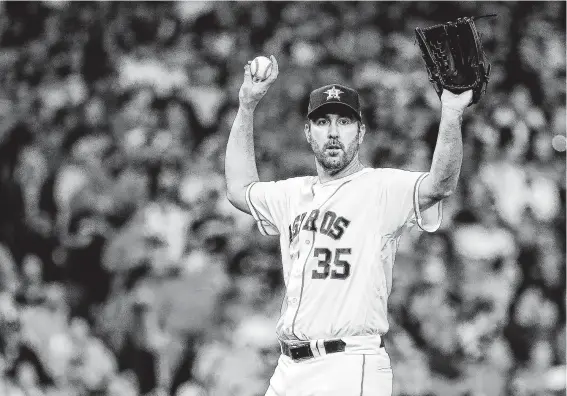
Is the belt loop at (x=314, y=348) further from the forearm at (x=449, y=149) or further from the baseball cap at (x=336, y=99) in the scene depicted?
the baseball cap at (x=336, y=99)

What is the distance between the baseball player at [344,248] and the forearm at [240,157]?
0.97 ft

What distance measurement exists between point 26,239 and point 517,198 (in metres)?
3.38

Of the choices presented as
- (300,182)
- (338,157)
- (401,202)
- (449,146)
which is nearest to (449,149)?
(449,146)

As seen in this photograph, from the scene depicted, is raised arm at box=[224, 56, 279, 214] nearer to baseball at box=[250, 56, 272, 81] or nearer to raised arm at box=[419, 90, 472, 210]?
baseball at box=[250, 56, 272, 81]

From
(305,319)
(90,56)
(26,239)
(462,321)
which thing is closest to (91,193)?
(26,239)

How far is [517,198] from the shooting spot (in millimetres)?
6367

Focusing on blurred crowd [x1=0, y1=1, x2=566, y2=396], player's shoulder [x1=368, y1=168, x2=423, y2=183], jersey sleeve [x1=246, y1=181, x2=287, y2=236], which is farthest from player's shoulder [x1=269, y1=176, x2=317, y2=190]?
blurred crowd [x1=0, y1=1, x2=566, y2=396]

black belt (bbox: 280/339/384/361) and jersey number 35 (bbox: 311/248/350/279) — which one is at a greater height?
jersey number 35 (bbox: 311/248/350/279)

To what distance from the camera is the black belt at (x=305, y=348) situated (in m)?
2.95

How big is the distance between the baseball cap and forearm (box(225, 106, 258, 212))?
0.35 metres

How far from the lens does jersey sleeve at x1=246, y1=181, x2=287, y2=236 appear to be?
10.8ft

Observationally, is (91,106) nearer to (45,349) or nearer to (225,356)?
(45,349)

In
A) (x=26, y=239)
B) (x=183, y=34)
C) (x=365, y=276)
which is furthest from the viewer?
(x=183, y=34)

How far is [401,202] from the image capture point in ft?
9.79
